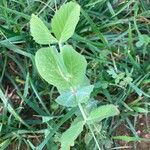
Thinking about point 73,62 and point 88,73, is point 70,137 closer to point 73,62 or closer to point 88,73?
point 73,62

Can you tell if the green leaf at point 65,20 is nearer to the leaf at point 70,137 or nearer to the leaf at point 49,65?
the leaf at point 49,65

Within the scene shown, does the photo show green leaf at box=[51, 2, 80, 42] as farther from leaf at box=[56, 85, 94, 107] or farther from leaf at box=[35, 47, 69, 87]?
leaf at box=[56, 85, 94, 107]

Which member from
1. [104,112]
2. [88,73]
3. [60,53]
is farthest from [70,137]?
[88,73]

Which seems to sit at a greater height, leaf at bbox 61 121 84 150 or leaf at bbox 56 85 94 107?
leaf at bbox 56 85 94 107

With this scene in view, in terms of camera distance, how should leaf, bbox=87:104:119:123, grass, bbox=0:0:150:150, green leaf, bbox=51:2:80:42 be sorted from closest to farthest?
green leaf, bbox=51:2:80:42, leaf, bbox=87:104:119:123, grass, bbox=0:0:150:150

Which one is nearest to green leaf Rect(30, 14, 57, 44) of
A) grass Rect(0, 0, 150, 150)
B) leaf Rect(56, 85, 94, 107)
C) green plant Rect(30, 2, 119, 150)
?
green plant Rect(30, 2, 119, 150)

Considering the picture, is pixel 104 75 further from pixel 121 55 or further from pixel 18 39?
pixel 18 39
